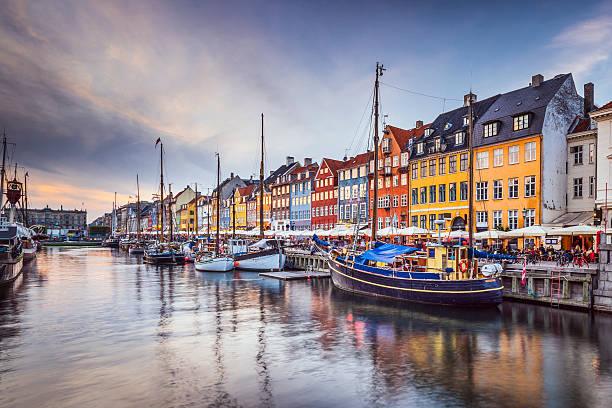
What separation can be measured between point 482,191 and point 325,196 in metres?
35.1

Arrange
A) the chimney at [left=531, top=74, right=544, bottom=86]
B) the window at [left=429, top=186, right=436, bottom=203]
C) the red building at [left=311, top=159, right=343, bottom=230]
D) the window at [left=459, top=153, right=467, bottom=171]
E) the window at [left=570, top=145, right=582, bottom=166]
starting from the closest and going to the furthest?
the window at [left=570, top=145, right=582, bottom=166]
the chimney at [left=531, top=74, right=544, bottom=86]
the window at [left=459, top=153, right=467, bottom=171]
the window at [left=429, top=186, right=436, bottom=203]
the red building at [left=311, top=159, right=343, bottom=230]

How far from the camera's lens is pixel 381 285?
29406 millimetres

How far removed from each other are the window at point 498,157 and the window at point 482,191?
232 cm

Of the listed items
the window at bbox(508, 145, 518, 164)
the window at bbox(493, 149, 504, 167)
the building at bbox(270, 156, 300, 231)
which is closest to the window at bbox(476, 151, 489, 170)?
the window at bbox(493, 149, 504, 167)

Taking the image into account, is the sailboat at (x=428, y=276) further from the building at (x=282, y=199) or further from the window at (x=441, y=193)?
the building at (x=282, y=199)

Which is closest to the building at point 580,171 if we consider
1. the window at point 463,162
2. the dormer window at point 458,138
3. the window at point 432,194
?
the window at point 463,162

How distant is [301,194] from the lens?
8612 cm

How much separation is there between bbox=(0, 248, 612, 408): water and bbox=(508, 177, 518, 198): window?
20.3 meters

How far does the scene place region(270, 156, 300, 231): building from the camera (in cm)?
9025

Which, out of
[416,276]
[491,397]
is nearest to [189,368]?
[491,397]

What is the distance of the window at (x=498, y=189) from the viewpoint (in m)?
45.2

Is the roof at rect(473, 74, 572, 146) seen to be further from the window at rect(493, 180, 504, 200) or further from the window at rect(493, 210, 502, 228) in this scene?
the window at rect(493, 210, 502, 228)

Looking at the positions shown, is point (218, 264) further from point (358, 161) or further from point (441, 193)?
point (358, 161)

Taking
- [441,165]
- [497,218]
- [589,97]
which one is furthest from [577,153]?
[441,165]
